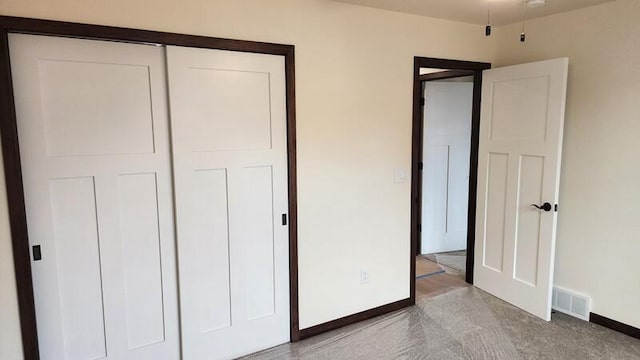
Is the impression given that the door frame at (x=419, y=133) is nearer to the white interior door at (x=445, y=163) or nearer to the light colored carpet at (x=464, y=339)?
the light colored carpet at (x=464, y=339)

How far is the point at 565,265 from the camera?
3.19m

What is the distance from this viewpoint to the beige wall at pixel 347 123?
2520 millimetres

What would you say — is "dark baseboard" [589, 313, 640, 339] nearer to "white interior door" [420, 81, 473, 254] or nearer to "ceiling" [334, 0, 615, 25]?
"white interior door" [420, 81, 473, 254]

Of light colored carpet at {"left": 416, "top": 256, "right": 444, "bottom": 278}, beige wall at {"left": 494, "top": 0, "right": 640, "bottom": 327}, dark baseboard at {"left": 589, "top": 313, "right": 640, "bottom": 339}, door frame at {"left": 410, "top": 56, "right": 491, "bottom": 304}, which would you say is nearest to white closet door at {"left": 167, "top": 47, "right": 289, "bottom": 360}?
door frame at {"left": 410, "top": 56, "right": 491, "bottom": 304}

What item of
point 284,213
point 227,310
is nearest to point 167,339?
point 227,310

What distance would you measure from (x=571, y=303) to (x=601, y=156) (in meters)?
1.21

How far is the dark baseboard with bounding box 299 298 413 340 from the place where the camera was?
288cm

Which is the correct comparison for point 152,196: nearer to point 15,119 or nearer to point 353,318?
point 15,119

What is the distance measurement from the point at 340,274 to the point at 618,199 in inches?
83.9

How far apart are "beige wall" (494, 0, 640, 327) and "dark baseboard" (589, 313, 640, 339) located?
36 mm

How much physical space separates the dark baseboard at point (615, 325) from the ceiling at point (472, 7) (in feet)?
7.75

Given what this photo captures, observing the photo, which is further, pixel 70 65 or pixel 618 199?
pixel 618 199

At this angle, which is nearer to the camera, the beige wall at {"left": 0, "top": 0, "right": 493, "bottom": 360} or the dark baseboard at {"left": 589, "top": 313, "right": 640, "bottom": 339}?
the beige wall at {"left": 0, "top": 0, "right": 493, "bottom": 360}

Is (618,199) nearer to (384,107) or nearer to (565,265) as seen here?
(565,265)
